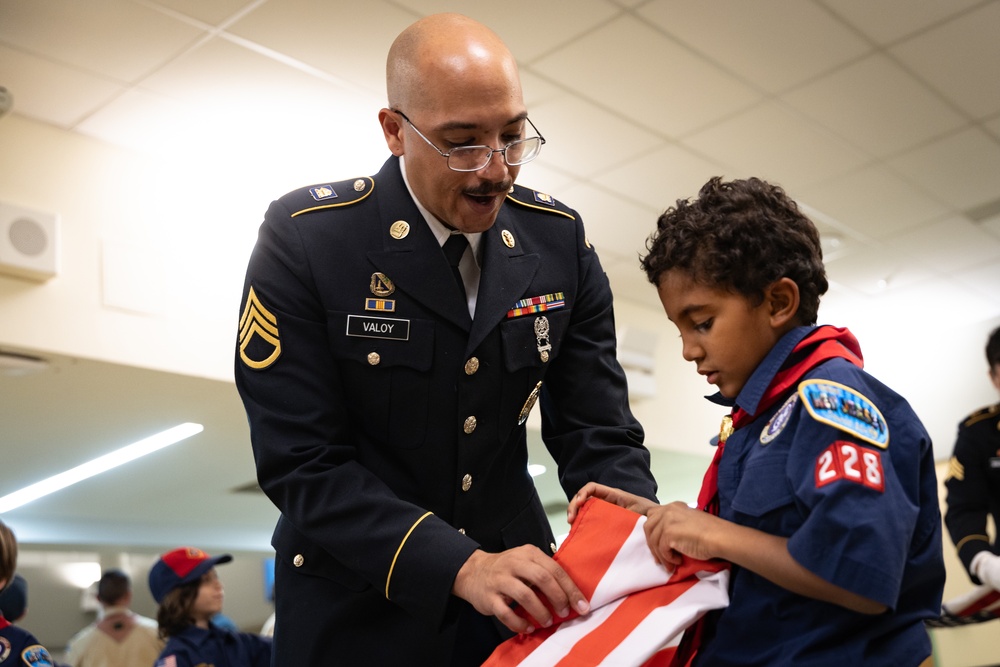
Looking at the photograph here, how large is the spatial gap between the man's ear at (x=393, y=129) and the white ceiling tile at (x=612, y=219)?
13.6 ft

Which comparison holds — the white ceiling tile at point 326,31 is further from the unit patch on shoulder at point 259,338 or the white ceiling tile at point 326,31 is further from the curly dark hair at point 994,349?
the unit patch on shoulder at point 259,338

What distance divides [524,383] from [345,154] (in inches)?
153

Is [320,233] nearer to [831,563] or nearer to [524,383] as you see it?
[524,383]

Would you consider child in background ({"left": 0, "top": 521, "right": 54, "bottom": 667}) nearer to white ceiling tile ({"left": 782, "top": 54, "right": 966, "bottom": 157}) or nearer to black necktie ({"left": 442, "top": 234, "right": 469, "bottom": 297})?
black necktie ({"left": 442, "top": 234, "right": 469, "bottom": 297})

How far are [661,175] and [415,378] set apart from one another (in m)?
4.42

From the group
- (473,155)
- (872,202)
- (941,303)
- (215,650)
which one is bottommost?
(215,650)

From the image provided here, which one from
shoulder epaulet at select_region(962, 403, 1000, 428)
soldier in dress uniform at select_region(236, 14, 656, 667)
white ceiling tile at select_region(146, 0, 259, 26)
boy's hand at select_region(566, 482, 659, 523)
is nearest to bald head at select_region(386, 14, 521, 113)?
soldier in dress uniform at select_region(236, 14, 656, 667)

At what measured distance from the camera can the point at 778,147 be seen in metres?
5.57

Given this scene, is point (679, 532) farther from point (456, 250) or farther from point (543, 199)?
point (543, 199)

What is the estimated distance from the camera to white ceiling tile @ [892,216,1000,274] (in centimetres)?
692

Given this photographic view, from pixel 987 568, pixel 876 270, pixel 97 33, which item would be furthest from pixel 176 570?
pixel 876 270

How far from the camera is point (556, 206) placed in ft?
6.51

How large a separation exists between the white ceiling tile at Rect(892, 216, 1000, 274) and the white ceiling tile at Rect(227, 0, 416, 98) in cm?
407

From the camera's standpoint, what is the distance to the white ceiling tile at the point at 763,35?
4246 mm
